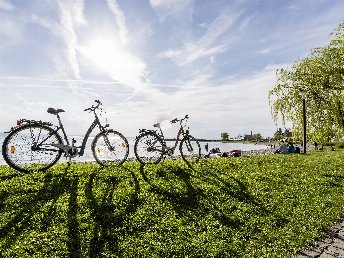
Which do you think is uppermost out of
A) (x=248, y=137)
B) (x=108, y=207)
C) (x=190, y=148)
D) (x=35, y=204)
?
(x=248, y=137)

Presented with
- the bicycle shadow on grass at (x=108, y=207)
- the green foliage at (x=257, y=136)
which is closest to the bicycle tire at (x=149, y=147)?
the bicycle shadow on grass at (x=108, y=207)

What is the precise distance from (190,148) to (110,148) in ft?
9.30

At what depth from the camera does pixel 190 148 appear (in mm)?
10531

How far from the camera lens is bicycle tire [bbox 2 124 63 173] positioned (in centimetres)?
725

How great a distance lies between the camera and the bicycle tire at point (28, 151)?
725cm

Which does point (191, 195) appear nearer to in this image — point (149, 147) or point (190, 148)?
point (149, 147)

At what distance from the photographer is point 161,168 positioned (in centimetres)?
877

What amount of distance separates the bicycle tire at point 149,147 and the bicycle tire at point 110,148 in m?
0.51

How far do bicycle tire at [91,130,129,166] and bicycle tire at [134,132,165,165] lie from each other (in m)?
0.51

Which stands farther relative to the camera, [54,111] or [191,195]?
[54,111]

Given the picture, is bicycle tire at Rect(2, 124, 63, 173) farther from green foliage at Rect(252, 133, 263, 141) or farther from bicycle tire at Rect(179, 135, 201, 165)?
green foliage at Rect(252, 133, 263, 141)

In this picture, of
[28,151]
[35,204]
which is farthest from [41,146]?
[35,204]

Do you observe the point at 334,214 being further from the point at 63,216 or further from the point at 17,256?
the point at 17,256

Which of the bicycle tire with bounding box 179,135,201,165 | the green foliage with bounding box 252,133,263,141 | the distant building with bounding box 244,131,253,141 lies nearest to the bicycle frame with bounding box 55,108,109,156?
the bicycle tire with bounding box 179,135,201,165
